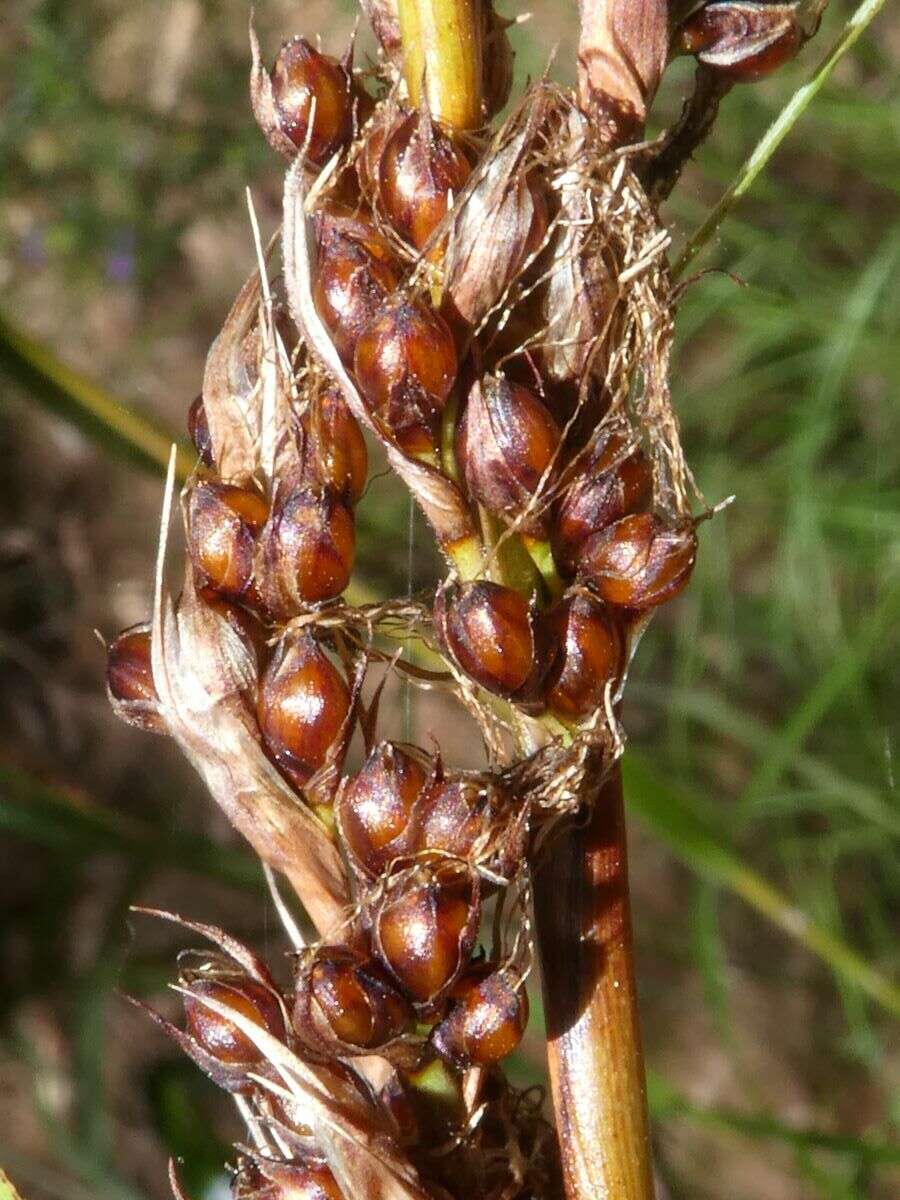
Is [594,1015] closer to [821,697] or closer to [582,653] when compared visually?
[582,653]

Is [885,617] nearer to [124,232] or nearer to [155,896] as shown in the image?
[155,896]

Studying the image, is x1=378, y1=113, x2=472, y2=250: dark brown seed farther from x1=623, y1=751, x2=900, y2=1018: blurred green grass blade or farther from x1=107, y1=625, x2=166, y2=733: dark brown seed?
x1=623, y1=751, x2=900, y2=1018: blurred green grass blade

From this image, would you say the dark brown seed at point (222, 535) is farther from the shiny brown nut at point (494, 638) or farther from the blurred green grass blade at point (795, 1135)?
the blurred green grass blade at point (795, 1135)

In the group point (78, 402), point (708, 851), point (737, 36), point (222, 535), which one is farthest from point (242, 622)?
point (708, 851)

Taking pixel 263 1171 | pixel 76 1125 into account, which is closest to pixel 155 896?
pixel 76 1125

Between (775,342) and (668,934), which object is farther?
(668,934)

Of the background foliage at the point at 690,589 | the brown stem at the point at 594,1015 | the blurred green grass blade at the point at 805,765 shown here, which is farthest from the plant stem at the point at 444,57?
the blurred green grass blade at the point at 805,765
